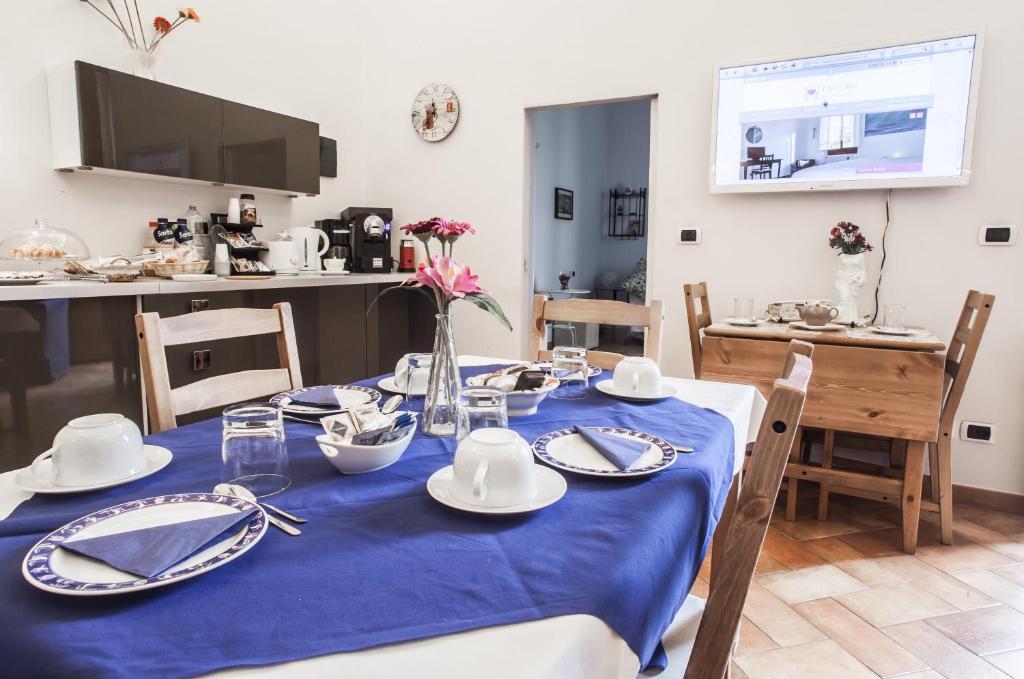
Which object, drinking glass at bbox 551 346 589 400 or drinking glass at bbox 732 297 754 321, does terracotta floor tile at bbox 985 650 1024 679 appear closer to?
drinking glass at bbox 551 346 589 400

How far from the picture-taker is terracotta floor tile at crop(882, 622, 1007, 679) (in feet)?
5.29

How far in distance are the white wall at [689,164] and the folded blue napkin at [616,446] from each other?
2.34 metres

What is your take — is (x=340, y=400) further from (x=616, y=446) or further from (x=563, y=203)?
(x=563, y=203)

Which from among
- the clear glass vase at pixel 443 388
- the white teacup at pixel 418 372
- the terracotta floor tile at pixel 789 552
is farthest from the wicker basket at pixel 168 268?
the terracotta floor tile at pixel 789 552

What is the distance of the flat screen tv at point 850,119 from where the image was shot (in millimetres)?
2584

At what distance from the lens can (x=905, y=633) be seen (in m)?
1.79

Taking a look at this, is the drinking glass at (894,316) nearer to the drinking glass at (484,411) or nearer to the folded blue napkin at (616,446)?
the folded blue napkin at (616,446)

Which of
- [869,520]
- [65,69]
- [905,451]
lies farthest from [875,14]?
[65,69]

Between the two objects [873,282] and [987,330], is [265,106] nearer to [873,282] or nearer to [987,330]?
[873,282]

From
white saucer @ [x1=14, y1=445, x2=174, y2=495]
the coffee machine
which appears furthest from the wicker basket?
white saucer @ [x1=14, y1=445, x2=174, y2=495]

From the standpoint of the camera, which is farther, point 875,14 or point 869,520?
point 875,14

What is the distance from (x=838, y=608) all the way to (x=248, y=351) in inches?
99.7

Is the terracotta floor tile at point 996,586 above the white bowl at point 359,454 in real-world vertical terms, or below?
below

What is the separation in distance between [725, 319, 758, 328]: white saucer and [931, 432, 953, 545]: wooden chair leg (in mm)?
815
